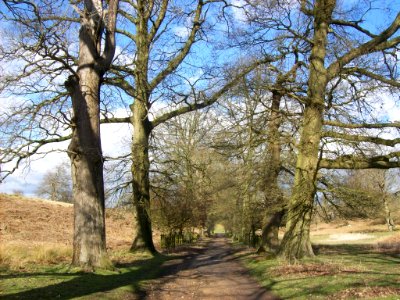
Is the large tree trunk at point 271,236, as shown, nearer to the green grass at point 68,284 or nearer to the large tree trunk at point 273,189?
the large tree trunk at point 273,189

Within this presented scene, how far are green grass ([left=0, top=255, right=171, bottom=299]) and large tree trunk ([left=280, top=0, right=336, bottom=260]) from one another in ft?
18.9

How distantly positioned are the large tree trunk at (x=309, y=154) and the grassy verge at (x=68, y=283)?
5654mm

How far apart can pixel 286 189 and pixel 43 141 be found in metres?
13.2

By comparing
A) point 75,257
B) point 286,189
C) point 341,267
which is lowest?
point 341,267

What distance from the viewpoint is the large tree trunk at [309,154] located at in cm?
1562

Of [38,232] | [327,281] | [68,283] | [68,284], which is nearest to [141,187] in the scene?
[38,232]

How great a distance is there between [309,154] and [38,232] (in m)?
16.8

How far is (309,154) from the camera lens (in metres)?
15.9

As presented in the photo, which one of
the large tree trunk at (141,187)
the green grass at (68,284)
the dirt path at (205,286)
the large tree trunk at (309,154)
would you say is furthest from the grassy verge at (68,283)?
the large tree trunk at (141,187)

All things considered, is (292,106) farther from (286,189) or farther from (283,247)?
(283,247)

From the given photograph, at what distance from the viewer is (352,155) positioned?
52.1 feet

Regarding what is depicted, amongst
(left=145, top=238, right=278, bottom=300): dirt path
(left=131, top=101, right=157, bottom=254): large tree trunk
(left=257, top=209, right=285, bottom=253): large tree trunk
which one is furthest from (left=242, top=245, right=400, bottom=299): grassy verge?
(left=131, top=101, right=157, bottom=254): large tree trunk

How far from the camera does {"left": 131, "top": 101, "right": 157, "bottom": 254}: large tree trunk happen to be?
20906 millimetres

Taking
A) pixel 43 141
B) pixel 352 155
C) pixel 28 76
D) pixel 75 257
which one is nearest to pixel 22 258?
pixel 75 257
